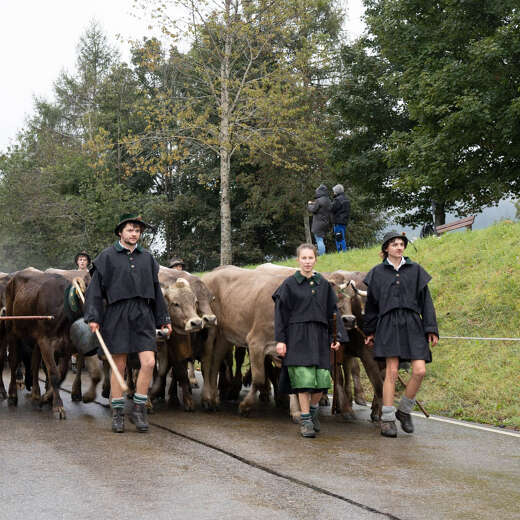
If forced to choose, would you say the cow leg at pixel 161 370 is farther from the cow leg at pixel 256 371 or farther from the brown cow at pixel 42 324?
the cow leg at pixel 256 371

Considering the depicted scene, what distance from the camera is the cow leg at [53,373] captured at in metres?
8.94

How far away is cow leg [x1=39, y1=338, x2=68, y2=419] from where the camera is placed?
352 inches

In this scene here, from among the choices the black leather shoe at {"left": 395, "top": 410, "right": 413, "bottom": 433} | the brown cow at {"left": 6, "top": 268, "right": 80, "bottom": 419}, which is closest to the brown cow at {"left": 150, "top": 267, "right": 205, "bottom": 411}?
the brown cow at {"left": 6, "top": 268, "right": 80, "bottom": 419}

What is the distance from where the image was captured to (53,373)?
9219 millimetres

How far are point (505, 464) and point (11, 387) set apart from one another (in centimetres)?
642

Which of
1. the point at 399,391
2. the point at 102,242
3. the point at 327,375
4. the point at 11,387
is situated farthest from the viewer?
the point at 102,242

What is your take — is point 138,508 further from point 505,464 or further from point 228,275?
point 228,275

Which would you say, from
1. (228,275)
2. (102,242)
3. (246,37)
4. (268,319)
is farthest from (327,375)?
(102,242)

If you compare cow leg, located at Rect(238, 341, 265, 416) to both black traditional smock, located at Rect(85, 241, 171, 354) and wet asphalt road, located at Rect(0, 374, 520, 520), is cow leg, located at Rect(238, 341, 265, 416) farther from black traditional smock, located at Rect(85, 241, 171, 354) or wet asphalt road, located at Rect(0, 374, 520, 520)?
black traditional smock, located at Rect(85, 241, 171, 354)

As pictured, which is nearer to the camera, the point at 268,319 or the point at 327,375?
the point at 327,375

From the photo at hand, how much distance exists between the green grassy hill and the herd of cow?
4.50 ft

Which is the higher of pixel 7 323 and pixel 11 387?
pixel 7 323

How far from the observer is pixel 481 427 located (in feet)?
28.6

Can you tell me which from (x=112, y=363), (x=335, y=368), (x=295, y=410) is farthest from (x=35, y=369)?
(x=335, y=368)
